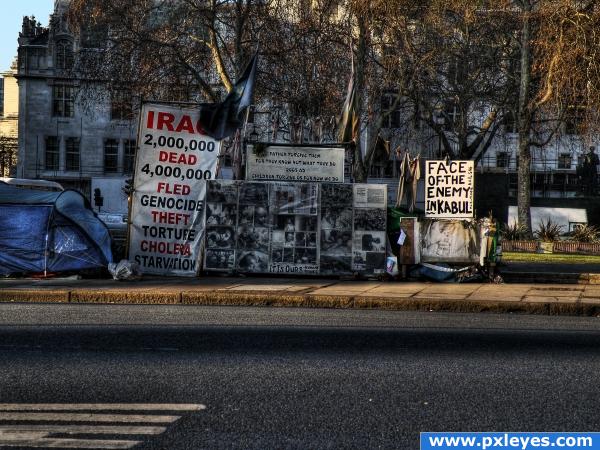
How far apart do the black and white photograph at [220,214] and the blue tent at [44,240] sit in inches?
87.1

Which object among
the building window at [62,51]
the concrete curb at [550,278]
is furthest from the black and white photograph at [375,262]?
the building window at [62,51]

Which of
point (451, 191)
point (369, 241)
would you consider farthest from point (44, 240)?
point (451, 191)

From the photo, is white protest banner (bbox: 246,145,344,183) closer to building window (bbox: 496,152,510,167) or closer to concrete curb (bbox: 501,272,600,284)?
concrete curb (bbox: 501,272,600,284)

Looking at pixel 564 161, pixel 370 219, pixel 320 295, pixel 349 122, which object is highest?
pixel 564 161

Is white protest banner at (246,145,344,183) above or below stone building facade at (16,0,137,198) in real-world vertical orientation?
below

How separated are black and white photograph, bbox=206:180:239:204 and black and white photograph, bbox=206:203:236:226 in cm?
10

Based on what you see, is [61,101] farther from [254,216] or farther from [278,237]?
[278,237]

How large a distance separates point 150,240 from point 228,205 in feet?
5.64

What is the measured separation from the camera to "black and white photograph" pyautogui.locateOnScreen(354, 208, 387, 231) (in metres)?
17.9

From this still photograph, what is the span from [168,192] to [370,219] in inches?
162

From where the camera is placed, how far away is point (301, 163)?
18828 mm

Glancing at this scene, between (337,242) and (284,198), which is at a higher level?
(284,198)

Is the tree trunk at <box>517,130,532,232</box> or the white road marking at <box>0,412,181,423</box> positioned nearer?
the white road marking at <box>0,412,181,423</box>

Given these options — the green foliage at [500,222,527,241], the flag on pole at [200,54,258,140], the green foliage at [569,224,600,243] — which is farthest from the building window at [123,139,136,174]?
the flag on pole at [200,54,258,140]
